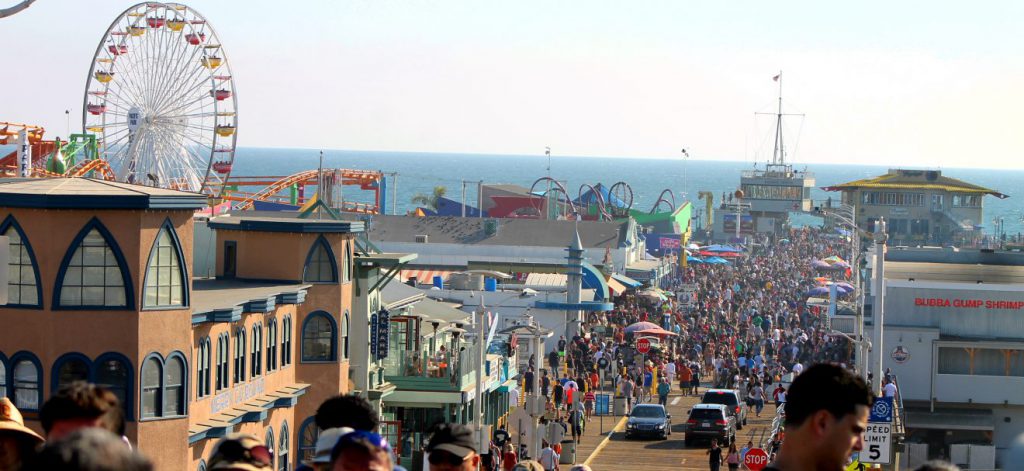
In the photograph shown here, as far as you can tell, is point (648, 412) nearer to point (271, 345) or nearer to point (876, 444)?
point (271, 345)

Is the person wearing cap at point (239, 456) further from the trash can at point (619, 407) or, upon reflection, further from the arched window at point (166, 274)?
the trash can at point (619, 407)

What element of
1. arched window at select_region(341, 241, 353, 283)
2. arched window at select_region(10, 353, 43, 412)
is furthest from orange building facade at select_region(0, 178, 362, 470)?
arched window at select_region(341, 241, 353, 283)

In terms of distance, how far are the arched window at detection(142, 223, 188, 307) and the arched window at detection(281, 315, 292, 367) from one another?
5.62 meters

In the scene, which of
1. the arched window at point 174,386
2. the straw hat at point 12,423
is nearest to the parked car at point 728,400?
the arched window at point 174,386

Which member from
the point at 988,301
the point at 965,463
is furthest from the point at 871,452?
the point at 988,301

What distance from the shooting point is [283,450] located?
1047 inches

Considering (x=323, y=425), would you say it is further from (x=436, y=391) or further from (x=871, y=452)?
(x=436, y=391)

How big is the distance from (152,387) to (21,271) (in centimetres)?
219

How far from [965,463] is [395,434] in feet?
45.4

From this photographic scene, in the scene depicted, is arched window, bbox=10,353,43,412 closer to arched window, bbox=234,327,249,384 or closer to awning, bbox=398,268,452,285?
arched window, bbox=234,327,249,384

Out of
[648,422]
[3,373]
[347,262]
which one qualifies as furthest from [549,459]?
[3,373]

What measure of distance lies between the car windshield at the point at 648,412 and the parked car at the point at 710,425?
1.46m

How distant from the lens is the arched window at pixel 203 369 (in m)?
22.6

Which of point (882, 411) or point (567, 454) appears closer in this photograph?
point (882, 411)
